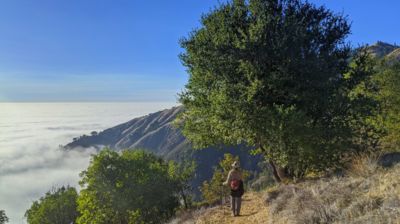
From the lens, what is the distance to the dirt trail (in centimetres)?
1542

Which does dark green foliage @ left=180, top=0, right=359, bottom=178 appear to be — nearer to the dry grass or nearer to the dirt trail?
the dirt trail

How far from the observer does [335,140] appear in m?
21.1

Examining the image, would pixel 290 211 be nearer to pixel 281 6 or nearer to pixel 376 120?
pixel 281 6

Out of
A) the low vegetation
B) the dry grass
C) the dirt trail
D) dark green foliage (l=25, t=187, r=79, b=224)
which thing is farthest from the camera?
dark green foliage (l=25, t=187, r=79, b=224)

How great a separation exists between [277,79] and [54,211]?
6640 cm

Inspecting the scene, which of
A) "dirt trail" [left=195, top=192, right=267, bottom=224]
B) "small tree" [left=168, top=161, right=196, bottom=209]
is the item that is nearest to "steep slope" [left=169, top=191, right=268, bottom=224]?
"dirt trail" [left=195, top=192, right=267, bottom=224]

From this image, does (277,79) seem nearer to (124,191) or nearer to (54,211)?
(124,191)

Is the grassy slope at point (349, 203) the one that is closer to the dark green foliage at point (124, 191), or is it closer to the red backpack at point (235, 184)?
the red backpack at point (235, 184)

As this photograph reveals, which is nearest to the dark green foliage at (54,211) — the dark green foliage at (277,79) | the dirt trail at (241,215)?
the dark green foliage at (277,79)

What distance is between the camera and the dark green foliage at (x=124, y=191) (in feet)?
132

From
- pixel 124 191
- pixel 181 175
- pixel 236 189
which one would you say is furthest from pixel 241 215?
pixel 181 175

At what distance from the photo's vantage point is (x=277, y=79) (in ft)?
65.3

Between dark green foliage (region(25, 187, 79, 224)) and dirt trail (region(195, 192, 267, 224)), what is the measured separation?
6213 cm

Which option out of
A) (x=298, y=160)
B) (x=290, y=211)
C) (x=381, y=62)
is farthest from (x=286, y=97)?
(x=381, y=62)
